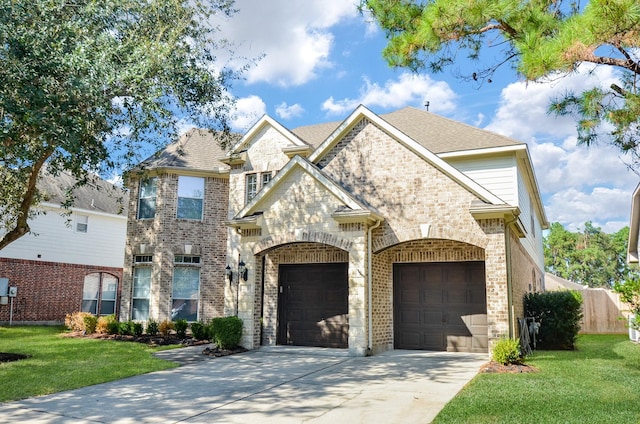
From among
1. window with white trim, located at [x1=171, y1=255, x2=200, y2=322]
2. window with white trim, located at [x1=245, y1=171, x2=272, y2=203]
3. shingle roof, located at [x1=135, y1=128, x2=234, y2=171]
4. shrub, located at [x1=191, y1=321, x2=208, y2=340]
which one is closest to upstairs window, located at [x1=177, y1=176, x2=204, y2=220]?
shingle roof, located at [x1=135, y1=128, x2=234, y2=171]

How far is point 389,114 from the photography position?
19.3m

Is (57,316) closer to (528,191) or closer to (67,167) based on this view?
(67,167)

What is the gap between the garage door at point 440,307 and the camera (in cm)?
1298

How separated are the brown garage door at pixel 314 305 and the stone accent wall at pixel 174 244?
436cm

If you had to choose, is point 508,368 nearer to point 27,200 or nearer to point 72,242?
point 27,200

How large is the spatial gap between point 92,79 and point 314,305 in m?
8.43

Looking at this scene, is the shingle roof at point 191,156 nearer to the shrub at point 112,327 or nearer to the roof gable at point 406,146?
the roof gable at point 406,146

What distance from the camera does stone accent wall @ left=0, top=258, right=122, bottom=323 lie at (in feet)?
69.1

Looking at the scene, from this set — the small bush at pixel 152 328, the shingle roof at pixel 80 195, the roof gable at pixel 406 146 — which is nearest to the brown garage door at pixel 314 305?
the roof gable at pixel 406 146

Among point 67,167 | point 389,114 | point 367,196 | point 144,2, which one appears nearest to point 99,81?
point 67,167

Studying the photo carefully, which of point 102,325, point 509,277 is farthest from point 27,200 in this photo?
point 509,277

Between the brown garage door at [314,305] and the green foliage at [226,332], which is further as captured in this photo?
the brown garage door at [314,305]

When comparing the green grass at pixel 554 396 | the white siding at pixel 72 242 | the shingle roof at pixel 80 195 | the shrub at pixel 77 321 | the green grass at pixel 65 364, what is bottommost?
the green grass at pixel 65 364

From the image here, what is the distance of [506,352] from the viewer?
9.94 metres
